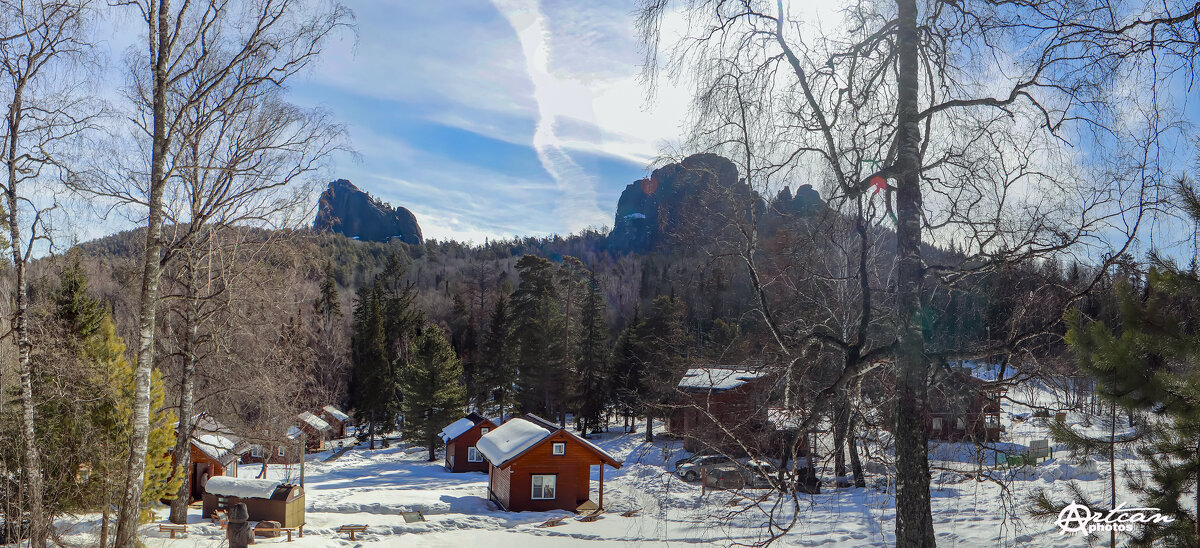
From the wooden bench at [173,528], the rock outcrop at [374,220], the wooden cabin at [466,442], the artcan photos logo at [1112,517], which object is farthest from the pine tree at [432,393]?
the rock outcrop at [374,220]

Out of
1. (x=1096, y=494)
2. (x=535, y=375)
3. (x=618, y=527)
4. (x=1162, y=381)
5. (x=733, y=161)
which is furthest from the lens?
(x=535, y=375)

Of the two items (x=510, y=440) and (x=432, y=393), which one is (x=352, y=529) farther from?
(x=432, y=393)

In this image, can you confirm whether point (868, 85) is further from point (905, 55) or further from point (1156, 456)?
point (1156, 456)

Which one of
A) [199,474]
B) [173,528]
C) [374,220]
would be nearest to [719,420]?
[173,528]

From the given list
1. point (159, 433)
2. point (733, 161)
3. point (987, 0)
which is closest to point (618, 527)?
point (159, 433)

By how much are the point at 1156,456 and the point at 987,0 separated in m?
4.05

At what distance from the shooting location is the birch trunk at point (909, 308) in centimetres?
519

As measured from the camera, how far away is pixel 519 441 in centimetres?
2472

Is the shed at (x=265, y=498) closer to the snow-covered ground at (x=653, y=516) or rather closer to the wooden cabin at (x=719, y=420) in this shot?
the snow-covered ground at (x=653, y=516)

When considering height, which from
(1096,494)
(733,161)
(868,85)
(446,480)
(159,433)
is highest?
(868,85)

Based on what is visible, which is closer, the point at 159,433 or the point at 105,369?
the point at 105,369

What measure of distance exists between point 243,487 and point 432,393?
18557 mm

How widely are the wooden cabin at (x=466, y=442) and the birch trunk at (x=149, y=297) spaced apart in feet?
85.5

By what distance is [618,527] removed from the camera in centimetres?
1986
